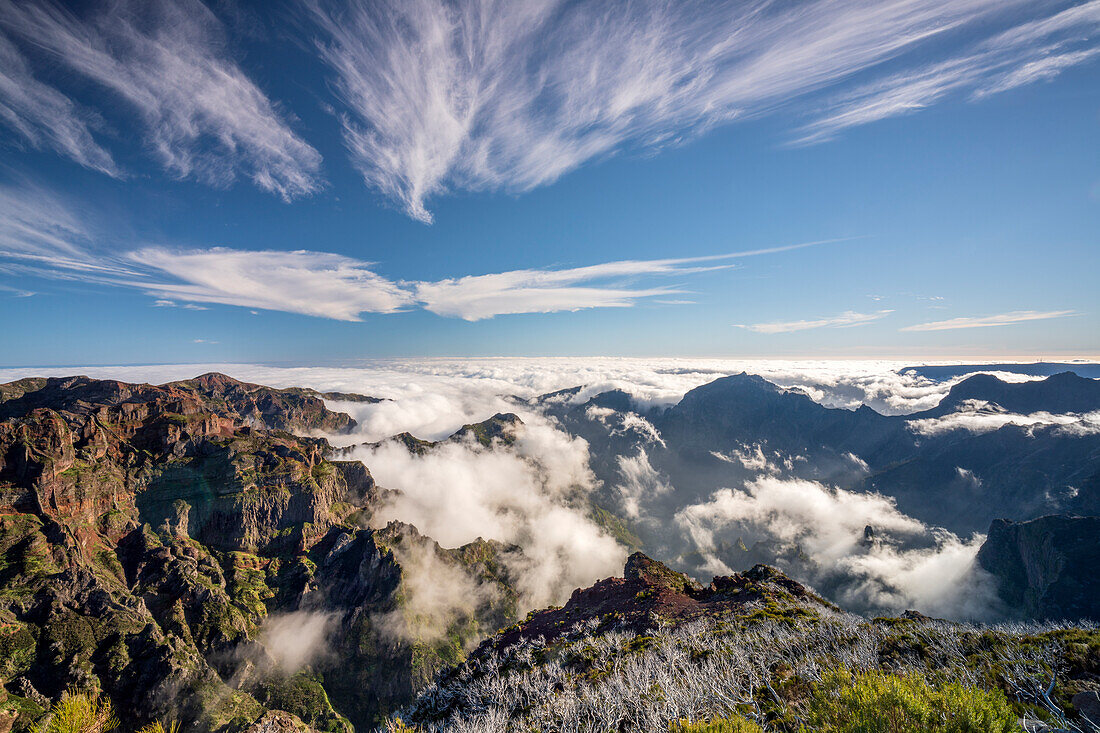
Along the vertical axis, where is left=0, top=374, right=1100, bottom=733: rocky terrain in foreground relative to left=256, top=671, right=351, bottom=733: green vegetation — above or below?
above

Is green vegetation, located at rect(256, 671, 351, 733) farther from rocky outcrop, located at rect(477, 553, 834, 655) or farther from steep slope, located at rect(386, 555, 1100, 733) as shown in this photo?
steep slope, located at rect(386, 555, 1100, 733)

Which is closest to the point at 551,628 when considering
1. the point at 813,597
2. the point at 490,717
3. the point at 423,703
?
the point at 423,703

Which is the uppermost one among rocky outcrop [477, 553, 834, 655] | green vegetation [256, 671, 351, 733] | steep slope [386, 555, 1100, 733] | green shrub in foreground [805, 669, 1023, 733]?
green shrub in foreground [805, 669, 1023, 733]

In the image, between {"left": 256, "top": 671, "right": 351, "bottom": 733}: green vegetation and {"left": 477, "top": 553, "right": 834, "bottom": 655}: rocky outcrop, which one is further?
{"left": 256, "top": 671, "right": 351, "bottom": 733}: green vegetation

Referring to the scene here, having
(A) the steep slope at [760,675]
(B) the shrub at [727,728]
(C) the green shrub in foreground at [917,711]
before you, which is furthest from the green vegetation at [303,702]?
(C) the green shrub in foreground at [917,711]

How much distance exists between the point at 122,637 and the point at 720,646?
209 m

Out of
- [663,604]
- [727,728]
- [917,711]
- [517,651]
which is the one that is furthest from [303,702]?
[917,711]

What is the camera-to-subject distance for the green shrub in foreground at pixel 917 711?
16.8 meters

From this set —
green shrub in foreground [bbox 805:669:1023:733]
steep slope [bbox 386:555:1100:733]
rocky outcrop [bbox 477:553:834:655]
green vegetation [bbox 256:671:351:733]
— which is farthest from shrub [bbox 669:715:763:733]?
green vegetation [bbox 256:671:351:733]

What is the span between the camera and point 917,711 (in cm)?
1738

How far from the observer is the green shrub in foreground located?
16.8 meters

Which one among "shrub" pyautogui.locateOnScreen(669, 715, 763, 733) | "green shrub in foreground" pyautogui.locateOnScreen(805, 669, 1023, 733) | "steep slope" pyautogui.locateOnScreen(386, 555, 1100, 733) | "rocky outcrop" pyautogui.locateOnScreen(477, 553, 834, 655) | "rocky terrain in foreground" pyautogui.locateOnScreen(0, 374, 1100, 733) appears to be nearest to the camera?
"green shrub in foreground" pyautogui.locateOnScreen(805, 669, 1023, 733)

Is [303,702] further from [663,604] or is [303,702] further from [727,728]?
[727,728]

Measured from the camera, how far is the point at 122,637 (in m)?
136
